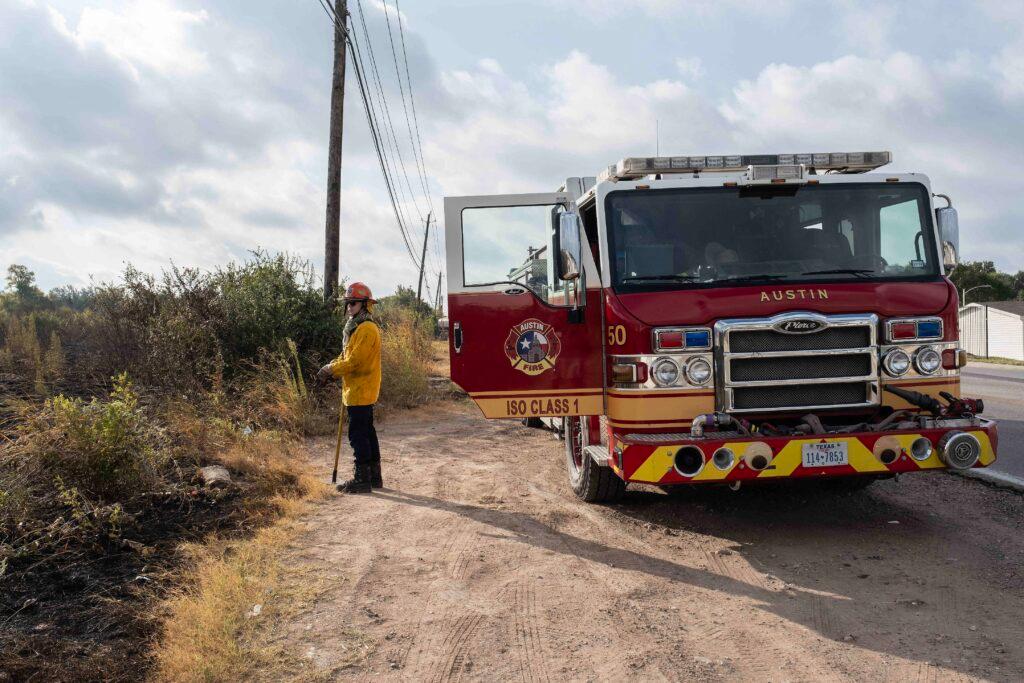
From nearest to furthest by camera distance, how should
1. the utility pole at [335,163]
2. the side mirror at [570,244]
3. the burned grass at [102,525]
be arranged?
1. the burned grass at [102,525]
2. the side mirror at [570,244]
3. the utility pole at [335,163]

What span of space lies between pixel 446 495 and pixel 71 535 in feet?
9.60

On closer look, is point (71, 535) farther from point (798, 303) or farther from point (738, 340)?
point (798, 303)

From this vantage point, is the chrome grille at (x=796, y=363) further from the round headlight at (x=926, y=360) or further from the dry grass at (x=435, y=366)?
the dry grass at (x=435, y=366)

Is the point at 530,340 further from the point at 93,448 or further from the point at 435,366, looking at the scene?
the point at 435,366

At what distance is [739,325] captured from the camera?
5.05m


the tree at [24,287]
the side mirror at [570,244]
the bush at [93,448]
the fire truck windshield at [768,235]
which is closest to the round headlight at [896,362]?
the fire truck windshield at [768,235]

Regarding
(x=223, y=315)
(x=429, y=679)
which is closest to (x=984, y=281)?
(x=223, y=315)

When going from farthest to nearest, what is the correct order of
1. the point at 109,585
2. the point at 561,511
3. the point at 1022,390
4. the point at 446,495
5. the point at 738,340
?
the point at 1022,390
the point at 446,495
the point at 561,511
the point at 738,340
the point at 109,585

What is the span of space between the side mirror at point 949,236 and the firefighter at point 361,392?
15.3 feet

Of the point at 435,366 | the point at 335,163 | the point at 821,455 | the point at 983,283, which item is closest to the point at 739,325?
the point at 821,455

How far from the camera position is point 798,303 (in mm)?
5160

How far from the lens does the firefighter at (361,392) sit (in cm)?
693

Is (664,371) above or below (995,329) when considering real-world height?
below

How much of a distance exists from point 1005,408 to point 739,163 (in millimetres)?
8706
